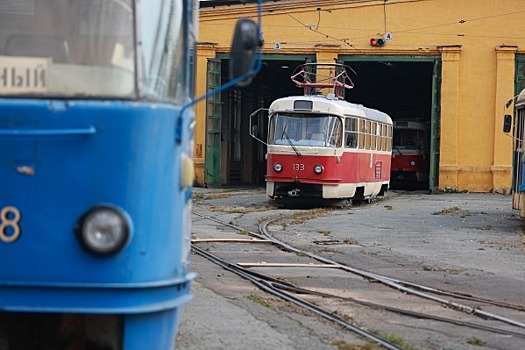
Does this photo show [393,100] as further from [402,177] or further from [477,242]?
[477,242]

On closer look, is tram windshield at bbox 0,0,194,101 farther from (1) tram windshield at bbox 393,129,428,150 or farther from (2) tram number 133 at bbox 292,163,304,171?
(1) tram windshield at bbox 393,129,428,150

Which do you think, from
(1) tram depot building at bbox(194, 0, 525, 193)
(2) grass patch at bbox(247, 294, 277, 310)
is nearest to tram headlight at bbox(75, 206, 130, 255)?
(2) grass patch at bbox(247, 294, 277, 310)

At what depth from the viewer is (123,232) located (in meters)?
4.64

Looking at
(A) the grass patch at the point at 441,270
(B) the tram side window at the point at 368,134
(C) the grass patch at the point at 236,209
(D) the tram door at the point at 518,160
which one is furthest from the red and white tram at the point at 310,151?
(A) the grass patch at the point at 441,270

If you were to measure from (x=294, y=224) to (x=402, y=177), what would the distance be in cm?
2445

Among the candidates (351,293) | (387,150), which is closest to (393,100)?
(387,150)

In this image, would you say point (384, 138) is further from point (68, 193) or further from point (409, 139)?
point (68, 193)

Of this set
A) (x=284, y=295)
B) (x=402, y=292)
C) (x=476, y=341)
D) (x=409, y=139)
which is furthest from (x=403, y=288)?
(x=409, y=139)

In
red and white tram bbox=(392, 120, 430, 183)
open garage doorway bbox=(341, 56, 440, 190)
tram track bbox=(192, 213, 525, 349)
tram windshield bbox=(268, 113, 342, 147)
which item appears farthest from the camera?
red and white tram bbox=(392, 120, 430, 183)

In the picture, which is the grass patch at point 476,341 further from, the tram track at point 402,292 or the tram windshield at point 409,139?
the tram windshield at point 409,139

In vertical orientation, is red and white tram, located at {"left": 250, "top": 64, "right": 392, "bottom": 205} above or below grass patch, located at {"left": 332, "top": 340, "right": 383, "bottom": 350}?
above

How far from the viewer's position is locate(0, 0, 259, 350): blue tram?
4.64 metres

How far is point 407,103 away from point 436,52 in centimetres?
1281

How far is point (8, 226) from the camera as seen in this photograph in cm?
469
